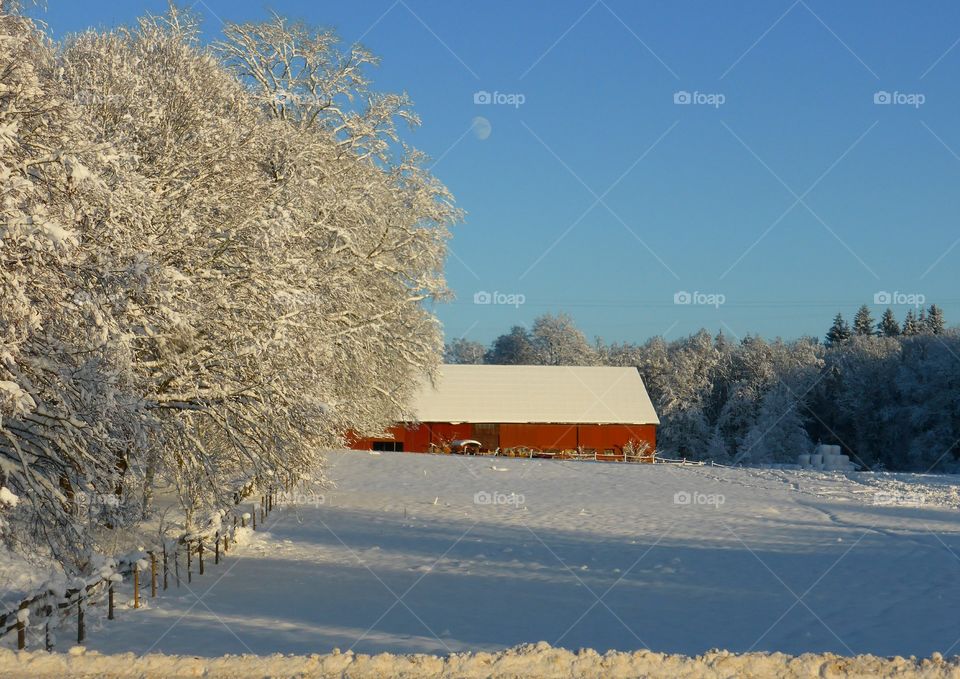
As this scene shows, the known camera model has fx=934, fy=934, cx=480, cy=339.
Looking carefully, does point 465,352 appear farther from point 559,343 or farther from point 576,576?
point 576,576

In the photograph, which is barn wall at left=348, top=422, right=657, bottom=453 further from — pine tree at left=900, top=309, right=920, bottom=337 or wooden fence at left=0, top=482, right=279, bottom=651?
pine tree at left=900, top=309, right=920, bottom=337

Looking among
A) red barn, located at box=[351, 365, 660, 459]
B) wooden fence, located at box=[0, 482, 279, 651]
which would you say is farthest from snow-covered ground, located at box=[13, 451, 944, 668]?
red barn, located at box=[351, 365, 660, 459]

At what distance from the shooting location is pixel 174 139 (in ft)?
50.9

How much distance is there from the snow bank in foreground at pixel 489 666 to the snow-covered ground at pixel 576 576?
1980 mm

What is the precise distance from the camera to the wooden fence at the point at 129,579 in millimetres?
11408

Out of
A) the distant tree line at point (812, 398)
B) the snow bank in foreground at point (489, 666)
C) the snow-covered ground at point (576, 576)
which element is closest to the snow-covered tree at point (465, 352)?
the distant tree line at point (812, 398)

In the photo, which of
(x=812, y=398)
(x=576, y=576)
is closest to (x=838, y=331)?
(x=812, y=398)

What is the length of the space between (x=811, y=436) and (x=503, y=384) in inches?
Result: 1314

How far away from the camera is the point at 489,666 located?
9547mm

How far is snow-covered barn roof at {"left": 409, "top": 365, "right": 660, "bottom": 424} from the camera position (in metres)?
48.8

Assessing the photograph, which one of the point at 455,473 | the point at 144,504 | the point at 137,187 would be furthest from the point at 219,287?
the point at 455,473

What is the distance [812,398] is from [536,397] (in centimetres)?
3138

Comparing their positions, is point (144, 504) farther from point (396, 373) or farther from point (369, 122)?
point (369, 122)

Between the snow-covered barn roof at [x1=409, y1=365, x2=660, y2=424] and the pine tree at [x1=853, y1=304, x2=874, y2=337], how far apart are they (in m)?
51.7
